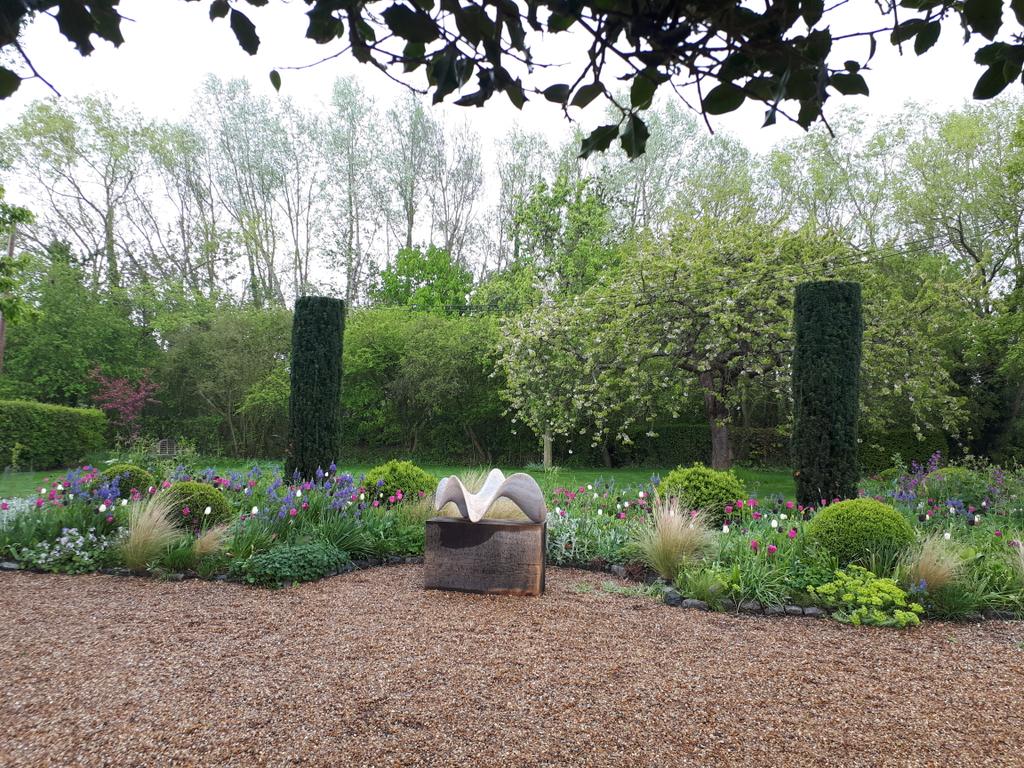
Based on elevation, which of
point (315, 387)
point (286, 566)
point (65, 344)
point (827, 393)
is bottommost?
point (286, 566)

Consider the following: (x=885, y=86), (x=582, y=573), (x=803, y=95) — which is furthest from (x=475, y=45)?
(x=582, y=573)

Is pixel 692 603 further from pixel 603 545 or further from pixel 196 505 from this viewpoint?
pixel 196 505

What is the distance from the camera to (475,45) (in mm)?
1190

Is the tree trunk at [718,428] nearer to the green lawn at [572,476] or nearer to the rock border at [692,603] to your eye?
the green lawn at [572,476]

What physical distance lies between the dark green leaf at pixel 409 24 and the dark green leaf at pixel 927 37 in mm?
906

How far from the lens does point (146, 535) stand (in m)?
5.18

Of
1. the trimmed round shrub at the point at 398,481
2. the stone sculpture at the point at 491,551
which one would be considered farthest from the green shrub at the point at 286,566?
the trimmed round shrub at the point at 398,481

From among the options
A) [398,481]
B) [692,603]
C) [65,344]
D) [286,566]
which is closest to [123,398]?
[65,344]

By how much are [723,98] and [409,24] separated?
0.54 metres

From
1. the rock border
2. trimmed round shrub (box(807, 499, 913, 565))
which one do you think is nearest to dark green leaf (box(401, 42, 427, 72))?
the rock border

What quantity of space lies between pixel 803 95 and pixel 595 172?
20434mm

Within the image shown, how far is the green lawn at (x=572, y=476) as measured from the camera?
35.3 ft

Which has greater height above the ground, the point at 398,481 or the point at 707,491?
the point at 707,491

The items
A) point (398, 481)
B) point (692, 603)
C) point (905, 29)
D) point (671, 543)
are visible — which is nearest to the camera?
point (905, 29)
